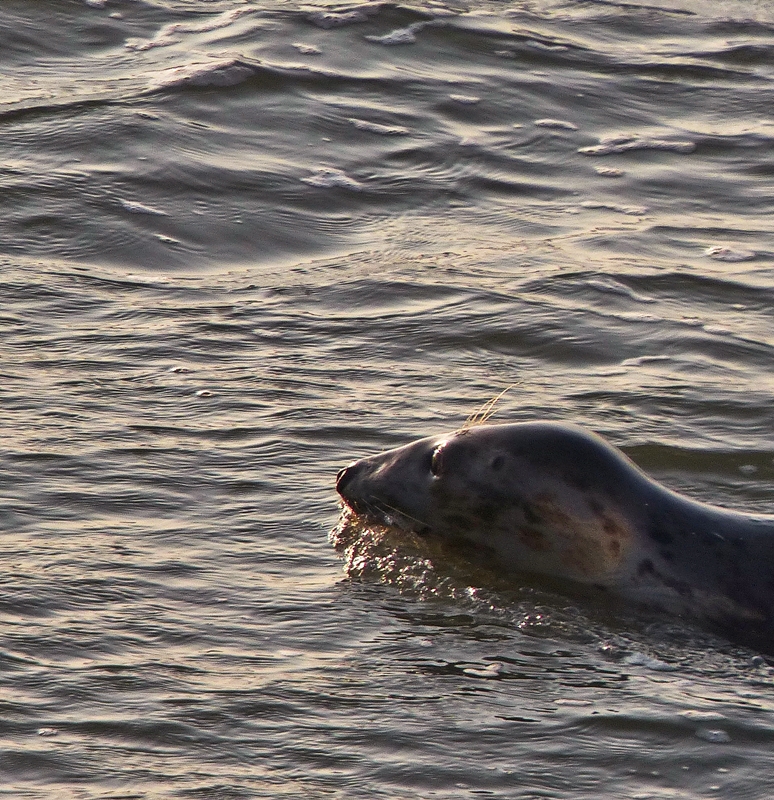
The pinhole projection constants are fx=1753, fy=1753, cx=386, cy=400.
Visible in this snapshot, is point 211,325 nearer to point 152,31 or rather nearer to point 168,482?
point 168,482

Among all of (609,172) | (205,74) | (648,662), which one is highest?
(205,74)

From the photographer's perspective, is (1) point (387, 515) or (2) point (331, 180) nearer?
(1) point (387, 515)

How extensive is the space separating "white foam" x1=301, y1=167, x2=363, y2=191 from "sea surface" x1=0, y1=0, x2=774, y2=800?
37 millimetres

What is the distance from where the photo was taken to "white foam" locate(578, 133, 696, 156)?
9625mm

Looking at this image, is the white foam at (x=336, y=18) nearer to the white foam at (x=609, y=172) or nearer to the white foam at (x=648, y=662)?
the white foam at (x=609, y=172)

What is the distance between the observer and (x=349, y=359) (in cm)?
677

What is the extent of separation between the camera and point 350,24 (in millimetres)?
11172

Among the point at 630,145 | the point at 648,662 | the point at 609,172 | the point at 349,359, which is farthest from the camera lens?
the point at 630,145

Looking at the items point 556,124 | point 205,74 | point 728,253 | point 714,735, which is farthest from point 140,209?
point 714,735

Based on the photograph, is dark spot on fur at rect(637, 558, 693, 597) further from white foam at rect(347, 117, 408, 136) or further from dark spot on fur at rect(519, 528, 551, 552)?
white foam at rect(347, 117, 408, 136)

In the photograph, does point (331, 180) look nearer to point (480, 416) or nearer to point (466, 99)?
point (466, 99)

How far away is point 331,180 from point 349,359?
2200 mm

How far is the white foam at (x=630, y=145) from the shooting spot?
379 inches

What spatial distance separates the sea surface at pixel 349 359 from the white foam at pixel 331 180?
0.12 ft
